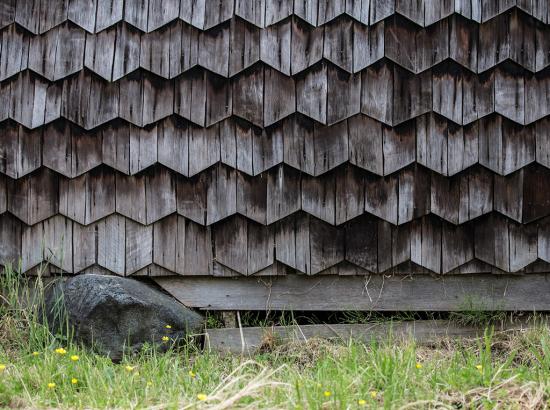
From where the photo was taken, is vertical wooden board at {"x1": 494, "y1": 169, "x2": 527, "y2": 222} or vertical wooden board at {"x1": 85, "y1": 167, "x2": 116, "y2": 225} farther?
vertical wooden board at {"x1": 85, "y1": 167, "x2": 116, "y2": 225}

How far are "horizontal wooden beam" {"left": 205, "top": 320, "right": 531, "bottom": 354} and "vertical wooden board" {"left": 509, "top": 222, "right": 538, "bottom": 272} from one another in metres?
0.34

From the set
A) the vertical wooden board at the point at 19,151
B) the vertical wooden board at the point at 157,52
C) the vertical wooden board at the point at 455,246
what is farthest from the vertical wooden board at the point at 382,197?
the vertical wooden board at the point at 19,151

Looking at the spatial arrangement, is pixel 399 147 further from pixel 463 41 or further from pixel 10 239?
pixel 10 239

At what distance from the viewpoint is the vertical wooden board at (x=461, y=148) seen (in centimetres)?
388

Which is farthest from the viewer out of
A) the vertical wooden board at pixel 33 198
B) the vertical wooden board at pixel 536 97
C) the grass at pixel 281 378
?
the vertical wooden board at pixel 33 198

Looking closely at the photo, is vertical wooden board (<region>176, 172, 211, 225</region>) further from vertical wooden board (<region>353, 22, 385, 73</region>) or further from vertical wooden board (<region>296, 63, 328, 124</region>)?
vertical wooden board (<region>353, 22, 385, 73</region>)

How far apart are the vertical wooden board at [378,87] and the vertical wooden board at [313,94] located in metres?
0.22

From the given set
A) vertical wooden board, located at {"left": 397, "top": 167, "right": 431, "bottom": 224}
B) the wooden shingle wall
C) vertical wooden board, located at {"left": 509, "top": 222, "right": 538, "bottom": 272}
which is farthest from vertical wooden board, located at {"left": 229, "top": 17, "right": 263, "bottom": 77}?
vertical wooden board, located at {"left": 509, "top": 222, "right": 538, "bottom": 272}

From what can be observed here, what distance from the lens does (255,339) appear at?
4039mm

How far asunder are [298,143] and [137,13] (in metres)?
1.16

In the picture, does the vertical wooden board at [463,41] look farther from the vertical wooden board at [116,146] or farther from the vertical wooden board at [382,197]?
the vertical wooden board at [116,146]

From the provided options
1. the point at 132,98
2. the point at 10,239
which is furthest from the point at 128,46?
the point at 10,239

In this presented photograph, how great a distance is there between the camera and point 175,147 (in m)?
3.97

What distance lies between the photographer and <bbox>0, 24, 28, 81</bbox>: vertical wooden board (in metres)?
3.99
